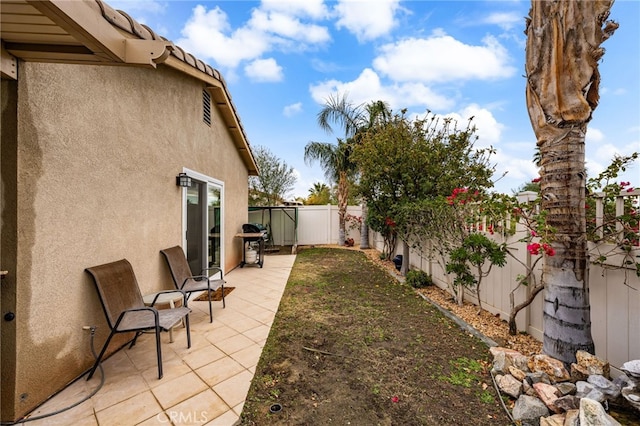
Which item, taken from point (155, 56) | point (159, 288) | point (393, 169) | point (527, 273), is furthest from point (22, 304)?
point (393, 169)

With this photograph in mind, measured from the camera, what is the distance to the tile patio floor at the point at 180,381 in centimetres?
218

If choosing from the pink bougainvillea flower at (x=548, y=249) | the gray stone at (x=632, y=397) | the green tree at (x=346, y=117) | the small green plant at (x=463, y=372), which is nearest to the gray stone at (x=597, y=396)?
the gray stone at (x=632, y=397)

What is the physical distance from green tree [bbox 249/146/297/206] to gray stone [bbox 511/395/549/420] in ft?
52.4

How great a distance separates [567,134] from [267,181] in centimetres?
1602

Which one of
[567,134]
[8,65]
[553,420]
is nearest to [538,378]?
[553,420]

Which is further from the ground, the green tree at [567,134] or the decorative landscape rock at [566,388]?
the green tree at [567,134]

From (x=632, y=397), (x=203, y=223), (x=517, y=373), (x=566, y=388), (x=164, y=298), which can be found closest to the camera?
(x=632, y=397)

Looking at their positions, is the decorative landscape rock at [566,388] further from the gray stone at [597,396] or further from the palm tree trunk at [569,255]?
the palm tree trunk at [569,255]

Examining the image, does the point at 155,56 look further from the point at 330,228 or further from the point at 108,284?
the point at 330,228

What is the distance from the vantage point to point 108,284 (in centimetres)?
293

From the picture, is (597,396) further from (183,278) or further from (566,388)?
(183,278)

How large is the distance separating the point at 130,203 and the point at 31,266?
4.67 feet

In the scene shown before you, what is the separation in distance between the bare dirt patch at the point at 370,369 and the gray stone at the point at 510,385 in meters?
0.11

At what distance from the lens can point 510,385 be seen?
2.47 m
